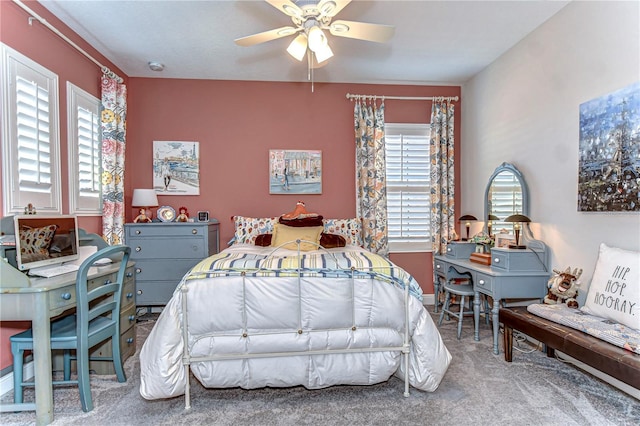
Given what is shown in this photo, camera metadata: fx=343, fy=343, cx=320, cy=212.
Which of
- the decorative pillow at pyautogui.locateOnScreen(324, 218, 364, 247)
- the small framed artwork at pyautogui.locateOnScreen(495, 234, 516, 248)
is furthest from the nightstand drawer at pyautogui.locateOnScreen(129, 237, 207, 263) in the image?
the small framed artwork at pyautogui.locateOnScreen(495, 234, 516, 248)

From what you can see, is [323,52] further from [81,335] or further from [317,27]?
[81,335]

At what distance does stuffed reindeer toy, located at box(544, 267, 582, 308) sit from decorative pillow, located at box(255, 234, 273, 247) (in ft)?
8.44

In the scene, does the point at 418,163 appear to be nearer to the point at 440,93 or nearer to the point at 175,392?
the point at 440,93

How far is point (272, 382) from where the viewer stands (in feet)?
7.06

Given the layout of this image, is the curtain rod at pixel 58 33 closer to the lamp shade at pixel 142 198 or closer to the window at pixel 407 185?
the lamp shade at pixel 142 198

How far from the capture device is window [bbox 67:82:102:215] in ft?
10.2

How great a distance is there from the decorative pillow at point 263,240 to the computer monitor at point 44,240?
1.60m

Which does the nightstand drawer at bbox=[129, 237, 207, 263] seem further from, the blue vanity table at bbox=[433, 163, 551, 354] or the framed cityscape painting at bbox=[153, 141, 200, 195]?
the blue vanity table at bbox=[433, 163, 551, 354]

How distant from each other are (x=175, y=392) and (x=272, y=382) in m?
0.58

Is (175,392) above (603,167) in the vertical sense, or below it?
below

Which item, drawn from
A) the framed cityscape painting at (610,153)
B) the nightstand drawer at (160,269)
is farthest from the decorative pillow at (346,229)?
the framed cityscape painting at (610,153)

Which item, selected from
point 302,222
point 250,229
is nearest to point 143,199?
point 250,229

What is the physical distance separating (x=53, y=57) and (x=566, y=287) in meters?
4.48

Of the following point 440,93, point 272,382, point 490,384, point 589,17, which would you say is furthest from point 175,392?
point 440,93
